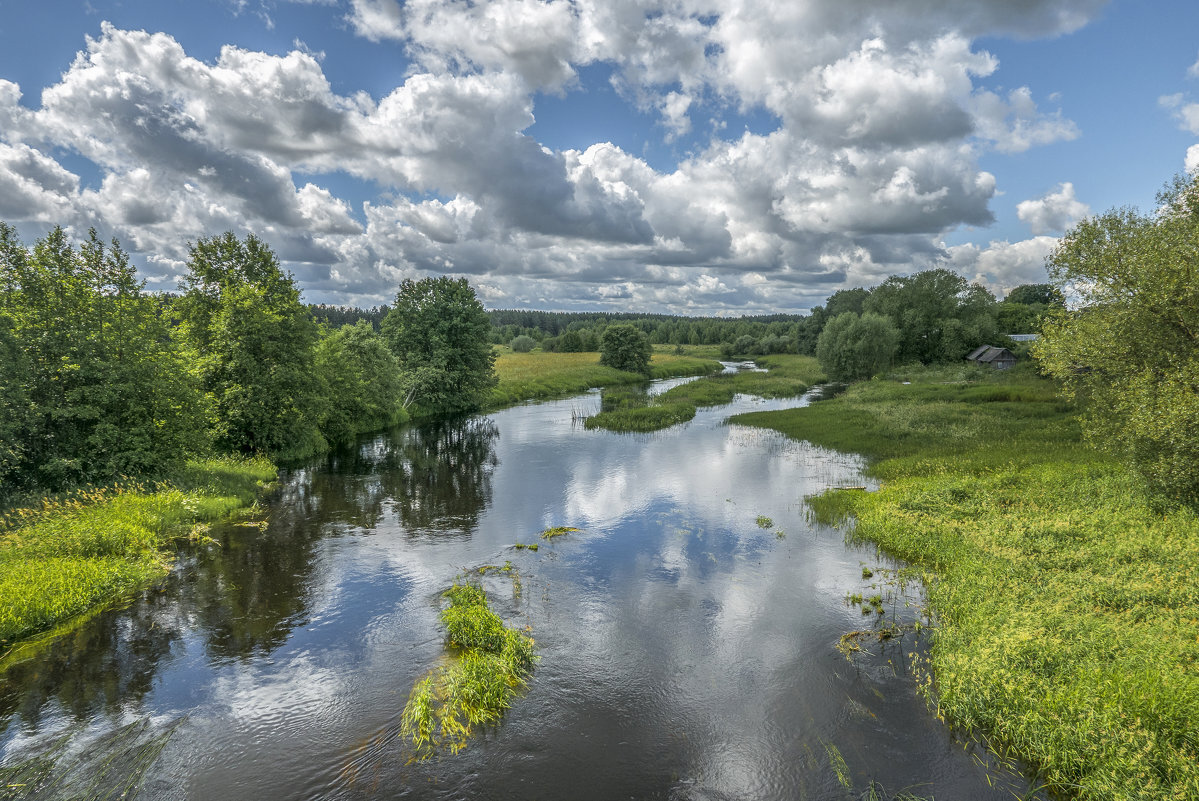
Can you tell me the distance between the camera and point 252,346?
33.3 m

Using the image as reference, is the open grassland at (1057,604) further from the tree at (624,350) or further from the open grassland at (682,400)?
the tree at (624,350)

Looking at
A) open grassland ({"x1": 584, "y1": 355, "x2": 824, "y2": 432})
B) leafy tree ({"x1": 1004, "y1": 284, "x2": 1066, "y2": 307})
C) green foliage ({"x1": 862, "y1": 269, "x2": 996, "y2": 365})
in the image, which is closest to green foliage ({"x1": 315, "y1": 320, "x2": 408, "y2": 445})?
open grassland ({"x1": 584, "y1": 355, "x2": 824, "y2": 432})

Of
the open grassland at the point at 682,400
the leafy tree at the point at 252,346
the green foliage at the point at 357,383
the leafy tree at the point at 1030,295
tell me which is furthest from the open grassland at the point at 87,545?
the leafy tree at the point at 1030,295

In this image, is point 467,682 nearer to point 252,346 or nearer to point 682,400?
point 252,346

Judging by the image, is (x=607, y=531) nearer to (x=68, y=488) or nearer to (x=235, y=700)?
(x=235, y=700)

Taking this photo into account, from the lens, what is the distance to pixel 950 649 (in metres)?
→ 13.4

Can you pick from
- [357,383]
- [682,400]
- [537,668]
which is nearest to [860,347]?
[682,400]

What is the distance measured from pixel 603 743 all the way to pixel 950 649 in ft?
29.0

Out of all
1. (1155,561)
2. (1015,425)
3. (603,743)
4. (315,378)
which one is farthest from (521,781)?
(1015,425)

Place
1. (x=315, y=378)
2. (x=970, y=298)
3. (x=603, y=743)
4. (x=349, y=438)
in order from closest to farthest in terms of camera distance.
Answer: (x=603, y=743)
(x=315, y=378)
(x=349, y=438)
(x=970, y=298)

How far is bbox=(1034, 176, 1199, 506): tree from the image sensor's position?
1866 centimetres

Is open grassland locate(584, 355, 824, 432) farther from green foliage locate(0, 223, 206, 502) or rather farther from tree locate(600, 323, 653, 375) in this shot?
green foliage locate(0, 223, 206, 502)

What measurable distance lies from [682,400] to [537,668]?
168ft

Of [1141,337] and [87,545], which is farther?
[1141,337]
